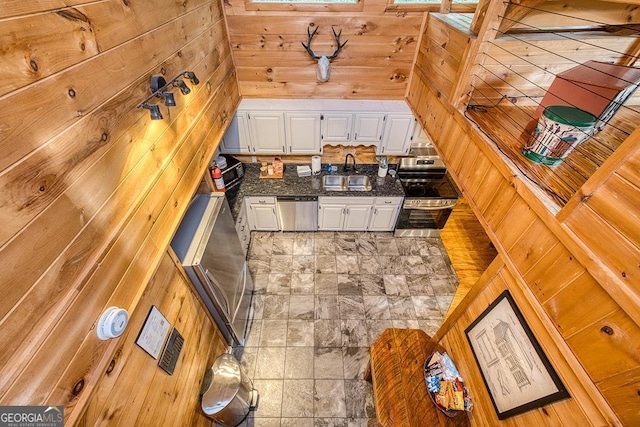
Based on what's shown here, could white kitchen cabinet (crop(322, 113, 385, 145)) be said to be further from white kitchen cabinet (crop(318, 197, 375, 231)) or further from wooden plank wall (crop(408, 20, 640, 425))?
wooden plank wall (crop(408, 20, 640, 425))

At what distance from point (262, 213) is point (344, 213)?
1227mm

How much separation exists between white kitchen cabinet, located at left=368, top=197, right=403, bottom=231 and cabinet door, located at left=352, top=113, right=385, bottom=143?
0.85 meters

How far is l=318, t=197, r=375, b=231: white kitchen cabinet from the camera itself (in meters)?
3.72

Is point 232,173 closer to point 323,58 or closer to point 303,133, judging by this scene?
point 303,133

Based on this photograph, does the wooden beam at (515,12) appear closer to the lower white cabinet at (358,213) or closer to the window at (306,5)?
the window at (306,5)

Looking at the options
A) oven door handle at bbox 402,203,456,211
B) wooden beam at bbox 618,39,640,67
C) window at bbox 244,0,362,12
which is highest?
window at bbox 244,0,362,12

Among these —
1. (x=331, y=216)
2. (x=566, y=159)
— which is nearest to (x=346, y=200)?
(x=331, y=216)

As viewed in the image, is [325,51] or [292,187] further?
[292,187]

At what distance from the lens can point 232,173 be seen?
3527 mm

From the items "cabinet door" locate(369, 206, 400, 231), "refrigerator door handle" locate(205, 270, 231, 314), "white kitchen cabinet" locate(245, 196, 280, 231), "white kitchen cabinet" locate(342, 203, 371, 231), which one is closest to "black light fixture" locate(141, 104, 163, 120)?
"refrigerator door handle" locate(205, 270, 231, 314)

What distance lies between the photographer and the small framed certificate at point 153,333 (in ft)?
4.73

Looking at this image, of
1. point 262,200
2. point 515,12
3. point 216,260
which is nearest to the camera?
point 515,12

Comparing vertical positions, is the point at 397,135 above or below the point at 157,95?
below

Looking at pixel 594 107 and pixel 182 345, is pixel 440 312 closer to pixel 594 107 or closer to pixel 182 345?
pixel 594 107
